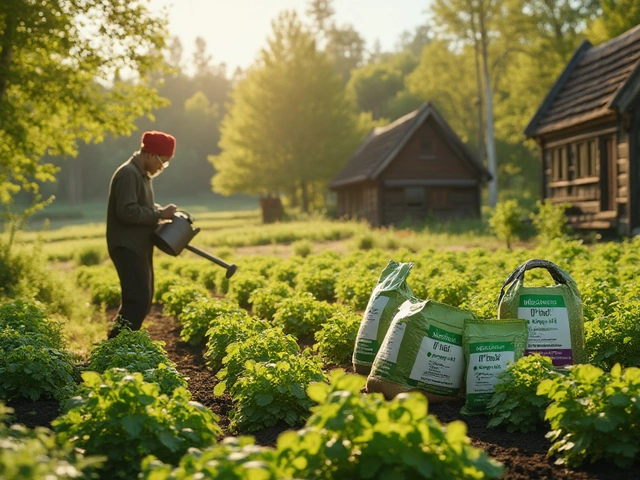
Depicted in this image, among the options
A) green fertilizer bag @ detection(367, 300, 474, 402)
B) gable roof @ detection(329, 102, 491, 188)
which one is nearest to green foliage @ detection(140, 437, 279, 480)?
green fertilizer bag @ detection(367, 300, 474, 402)

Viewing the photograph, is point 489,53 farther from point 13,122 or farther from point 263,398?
point 263,398

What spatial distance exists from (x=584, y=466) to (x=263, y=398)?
6.49ft

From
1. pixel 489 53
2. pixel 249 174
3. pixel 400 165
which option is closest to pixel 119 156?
pixel 249 174

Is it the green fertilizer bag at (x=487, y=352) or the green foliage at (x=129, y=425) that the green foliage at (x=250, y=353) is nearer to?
the green fertilizer bag at (x=487, y=352)

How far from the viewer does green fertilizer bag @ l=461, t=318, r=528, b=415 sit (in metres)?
4.83

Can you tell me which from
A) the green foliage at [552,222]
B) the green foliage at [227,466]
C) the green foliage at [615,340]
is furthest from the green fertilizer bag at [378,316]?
the green foliage at [552,222]

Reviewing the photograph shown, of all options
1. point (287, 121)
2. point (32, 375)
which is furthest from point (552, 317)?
point (287, 121)

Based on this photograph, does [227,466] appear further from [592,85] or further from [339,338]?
[592,85]

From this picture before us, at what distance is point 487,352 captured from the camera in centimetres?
486

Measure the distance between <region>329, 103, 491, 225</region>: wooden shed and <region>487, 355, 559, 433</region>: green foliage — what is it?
2387 centimetres

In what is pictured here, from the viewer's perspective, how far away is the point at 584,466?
382 cm

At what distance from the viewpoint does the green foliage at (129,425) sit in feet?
11.2

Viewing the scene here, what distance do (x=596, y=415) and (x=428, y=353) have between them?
1.47 m

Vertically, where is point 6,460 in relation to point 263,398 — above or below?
above
